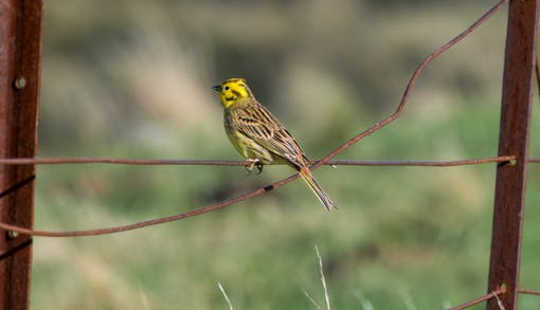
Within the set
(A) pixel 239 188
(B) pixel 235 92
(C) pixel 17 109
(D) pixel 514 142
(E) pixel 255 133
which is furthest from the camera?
(A) pixel 239 188

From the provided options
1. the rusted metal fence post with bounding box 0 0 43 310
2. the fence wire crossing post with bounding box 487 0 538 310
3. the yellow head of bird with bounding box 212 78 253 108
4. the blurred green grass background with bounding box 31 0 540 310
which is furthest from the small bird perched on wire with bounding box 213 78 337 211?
the rusted metal fence post with bounding box 0 0 43 310

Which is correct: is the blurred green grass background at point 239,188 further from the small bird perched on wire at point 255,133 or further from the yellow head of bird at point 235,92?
the yellow head of bird at point 235,92

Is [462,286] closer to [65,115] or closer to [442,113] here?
[442,113]

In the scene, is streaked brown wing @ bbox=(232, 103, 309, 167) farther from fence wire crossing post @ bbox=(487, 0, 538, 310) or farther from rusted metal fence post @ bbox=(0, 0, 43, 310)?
rusted metal fence post @ bbox=(0, 0, 43, 310)

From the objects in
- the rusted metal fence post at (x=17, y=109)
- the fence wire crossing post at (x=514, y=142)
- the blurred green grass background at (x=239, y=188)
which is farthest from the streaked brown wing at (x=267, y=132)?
the rusted metal fence post at (x=17, y=109)

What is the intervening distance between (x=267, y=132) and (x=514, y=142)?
167 centimetres

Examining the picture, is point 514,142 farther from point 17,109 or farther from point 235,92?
point 235,92

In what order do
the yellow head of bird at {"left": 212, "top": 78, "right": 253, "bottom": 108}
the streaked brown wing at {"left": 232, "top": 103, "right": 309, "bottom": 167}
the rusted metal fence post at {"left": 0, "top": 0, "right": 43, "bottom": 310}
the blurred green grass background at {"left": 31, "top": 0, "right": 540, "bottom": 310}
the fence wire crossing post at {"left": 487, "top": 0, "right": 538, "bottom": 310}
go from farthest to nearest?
the blurred green grass background at {"left": 31, "top": 0, "right": 540, "bottom": 310} → the yellow head of bird at {"left": 212, "top": 78, "right": 253, "bottom": 108} → the streaked brown wing at {"left": 232, "top": 103, "right": 309, "bottom": 167} → the fence wire crossing post at {"left": 487, "top": 0, "right": 538, "bottom": 310} → the rusted metal fence post at {"left": 0, "top": 0, "right": 43, "bottom": 310}

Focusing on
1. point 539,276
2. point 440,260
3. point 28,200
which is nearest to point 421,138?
point 440,260

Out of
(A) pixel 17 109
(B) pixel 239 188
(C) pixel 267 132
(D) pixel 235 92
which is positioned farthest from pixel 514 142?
(B) pixel 239 188

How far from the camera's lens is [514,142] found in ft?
9.45

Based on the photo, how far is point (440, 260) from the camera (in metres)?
7.68

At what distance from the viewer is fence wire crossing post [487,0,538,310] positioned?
2824mm

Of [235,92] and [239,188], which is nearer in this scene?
[235,92]
